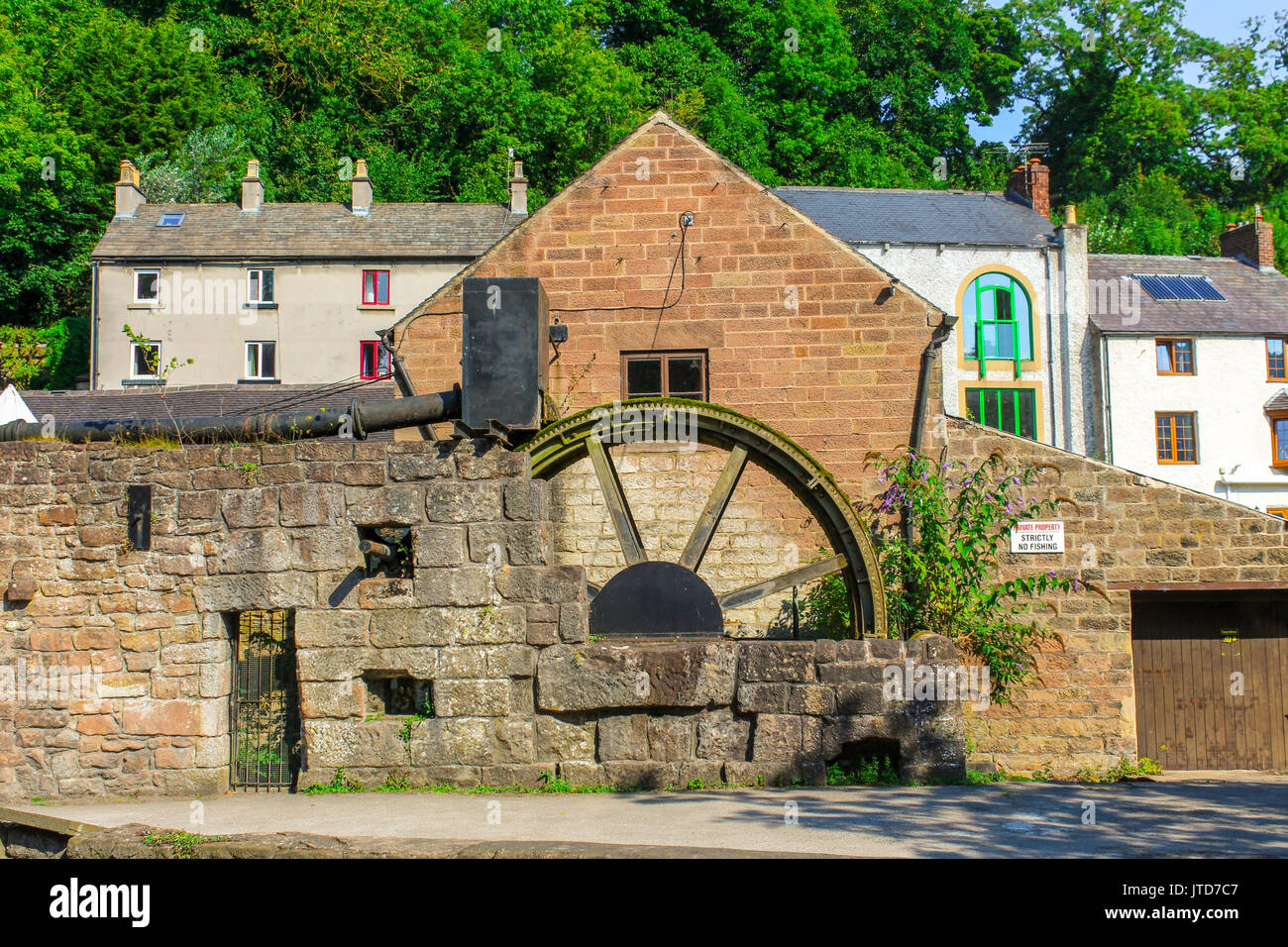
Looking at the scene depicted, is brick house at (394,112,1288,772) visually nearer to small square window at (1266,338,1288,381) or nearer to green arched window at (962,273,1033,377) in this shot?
green arched window at (962,273,1033,377)

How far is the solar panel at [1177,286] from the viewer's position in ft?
96.7

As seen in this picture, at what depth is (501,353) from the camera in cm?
955

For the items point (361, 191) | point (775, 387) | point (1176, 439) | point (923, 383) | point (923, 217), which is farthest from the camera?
point (361, 191)

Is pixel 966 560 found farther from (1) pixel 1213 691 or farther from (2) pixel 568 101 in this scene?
(2) pixel 568 101

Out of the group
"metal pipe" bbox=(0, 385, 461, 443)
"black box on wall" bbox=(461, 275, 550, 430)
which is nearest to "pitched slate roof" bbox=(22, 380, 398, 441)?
"metal pipe" bbox=(0, 385, 461, 443)

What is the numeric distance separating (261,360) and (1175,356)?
23.1 m

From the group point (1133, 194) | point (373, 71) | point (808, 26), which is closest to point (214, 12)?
point (373, 71)

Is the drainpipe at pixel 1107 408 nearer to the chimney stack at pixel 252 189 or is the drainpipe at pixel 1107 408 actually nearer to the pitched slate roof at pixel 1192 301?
the pitched slate roof at pixel 1192 301

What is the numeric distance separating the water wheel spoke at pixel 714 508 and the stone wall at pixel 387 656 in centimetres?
147

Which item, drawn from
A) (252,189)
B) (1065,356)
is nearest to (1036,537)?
(1065,356)

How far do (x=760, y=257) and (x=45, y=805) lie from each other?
832 cm

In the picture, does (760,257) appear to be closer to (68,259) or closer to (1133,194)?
(68,259)

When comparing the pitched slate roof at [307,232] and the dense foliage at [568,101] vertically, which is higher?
the dense foliage at [568,101]

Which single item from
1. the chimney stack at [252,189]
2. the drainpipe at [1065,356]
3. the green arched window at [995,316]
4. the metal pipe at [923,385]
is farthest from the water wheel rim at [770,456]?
the chimney stack at [252,189]
